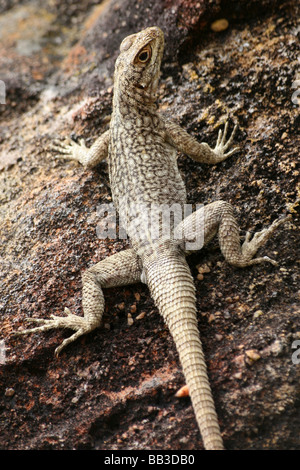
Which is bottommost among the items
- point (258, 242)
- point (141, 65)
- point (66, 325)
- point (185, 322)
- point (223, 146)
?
point (66, 325)

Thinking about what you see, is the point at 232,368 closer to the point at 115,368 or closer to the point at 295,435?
the point at 295,435

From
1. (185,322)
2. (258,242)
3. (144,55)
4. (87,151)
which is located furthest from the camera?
(87,151)

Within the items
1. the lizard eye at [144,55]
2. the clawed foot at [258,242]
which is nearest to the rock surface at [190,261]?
the clawed foot at [258,242]

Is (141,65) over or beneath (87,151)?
over

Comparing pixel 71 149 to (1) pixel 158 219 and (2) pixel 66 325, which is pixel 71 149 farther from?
(2) pixel 66 325

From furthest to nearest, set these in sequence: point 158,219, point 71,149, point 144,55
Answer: point 71,149 < point 144,55 < point 158,219

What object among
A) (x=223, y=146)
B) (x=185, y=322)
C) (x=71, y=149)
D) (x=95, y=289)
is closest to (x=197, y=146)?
(x=223, y=146)

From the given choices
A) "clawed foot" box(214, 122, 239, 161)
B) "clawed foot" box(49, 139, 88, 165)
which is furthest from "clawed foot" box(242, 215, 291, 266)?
"clawed foot" box(49, 139, 88, 165)

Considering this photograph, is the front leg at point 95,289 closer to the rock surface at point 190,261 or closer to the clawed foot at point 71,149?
the rock surface at point 190,261

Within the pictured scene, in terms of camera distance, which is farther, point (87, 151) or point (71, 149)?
point (71, 149)
